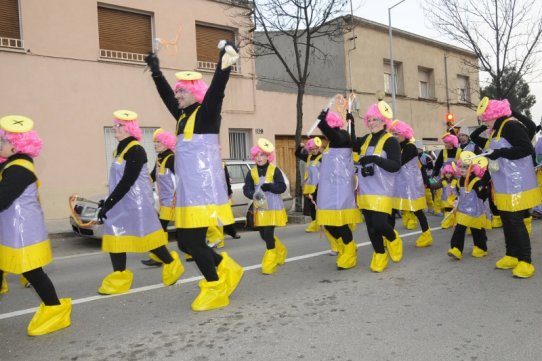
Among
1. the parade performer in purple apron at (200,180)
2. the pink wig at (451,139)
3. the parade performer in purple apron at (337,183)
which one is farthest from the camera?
the pink wig at (451,139)

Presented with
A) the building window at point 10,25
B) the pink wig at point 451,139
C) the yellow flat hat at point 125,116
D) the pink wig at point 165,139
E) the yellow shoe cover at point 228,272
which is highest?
the building window at point 10,25

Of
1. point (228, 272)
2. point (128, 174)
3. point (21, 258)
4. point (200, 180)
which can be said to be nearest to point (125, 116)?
point (128, 174)

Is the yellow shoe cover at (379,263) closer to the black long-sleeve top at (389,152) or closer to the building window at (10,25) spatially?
the black long-sleeve top at (389,152)

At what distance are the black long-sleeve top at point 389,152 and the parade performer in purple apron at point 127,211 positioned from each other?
251cm

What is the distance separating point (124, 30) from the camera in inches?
558

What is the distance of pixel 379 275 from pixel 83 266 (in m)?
4.32

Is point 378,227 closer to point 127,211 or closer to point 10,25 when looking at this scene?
point 127,211

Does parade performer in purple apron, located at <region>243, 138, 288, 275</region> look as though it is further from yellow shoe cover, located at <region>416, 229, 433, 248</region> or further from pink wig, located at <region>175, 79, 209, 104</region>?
yellow shoe cover, located at <region>416, 229, 433, 248</region>

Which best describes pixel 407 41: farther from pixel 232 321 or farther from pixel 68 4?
pixel 232 321

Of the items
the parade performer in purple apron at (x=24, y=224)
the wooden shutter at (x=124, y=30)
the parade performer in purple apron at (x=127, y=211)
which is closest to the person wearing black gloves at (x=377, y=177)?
the parade performer in purple apron at (x=127, y=211)

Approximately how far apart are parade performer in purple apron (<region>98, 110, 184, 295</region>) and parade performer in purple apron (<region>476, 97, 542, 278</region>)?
364 centimetres

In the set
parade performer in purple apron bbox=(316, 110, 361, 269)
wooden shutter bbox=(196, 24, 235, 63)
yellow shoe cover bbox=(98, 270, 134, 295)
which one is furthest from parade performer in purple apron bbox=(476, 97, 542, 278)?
wooden shutter bbox=(196, 24, 235, 63)

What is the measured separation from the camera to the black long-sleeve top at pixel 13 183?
381 centimetres

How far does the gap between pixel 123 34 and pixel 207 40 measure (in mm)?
2937
